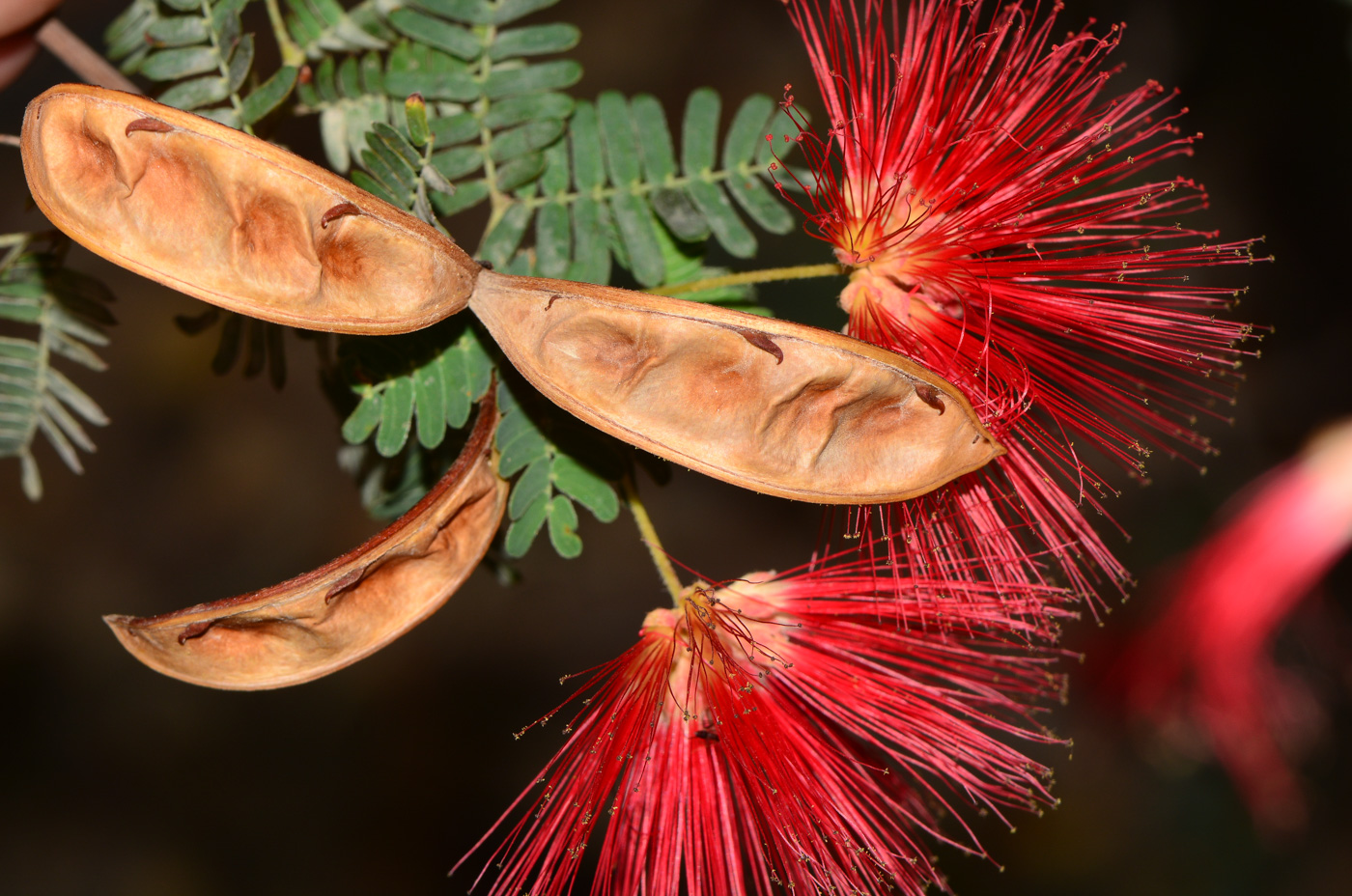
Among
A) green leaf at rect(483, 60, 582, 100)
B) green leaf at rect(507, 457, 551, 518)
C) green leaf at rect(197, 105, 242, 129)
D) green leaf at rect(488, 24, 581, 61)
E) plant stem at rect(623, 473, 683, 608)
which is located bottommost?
plant stem at rect(623, 473, 683, 608)

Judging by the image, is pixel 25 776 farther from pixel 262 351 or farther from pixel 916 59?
pixel 916 59

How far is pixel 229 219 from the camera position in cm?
106

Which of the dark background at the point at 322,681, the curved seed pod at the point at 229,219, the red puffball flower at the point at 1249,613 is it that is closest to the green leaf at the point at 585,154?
the curved seed pod at the point at 229,219

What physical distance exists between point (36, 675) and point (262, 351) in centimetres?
385

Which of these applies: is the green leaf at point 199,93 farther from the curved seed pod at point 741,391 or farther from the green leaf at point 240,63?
the curved seed pod at point 741,391

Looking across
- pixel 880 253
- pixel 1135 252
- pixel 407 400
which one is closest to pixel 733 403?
pixel 880 253

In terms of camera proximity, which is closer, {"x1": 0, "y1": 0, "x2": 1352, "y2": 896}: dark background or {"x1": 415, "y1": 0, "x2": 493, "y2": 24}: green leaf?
{"x1": 415, "y1": 0, "x2": 493, "y2": 24}: green leaf

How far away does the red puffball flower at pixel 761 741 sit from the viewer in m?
1.29

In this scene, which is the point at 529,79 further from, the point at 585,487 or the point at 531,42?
the point at 585,487

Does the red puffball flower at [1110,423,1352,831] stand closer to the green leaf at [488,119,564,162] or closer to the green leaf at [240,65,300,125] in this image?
the green leaf at [488,119,564,162]

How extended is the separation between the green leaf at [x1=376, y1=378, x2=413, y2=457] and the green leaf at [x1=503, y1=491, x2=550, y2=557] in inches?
7.9

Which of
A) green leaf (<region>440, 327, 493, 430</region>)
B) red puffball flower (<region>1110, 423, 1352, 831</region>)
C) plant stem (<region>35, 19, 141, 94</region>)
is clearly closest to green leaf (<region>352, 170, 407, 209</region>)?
green leaf (<region>440, 327, 493, 430</region>)

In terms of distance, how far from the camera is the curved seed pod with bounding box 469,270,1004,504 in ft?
3.40

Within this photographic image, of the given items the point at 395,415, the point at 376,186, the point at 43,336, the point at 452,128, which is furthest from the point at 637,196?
the point at 43,336
